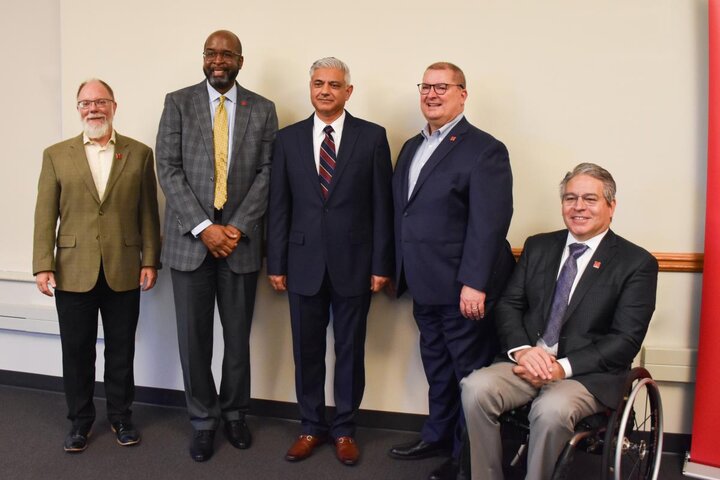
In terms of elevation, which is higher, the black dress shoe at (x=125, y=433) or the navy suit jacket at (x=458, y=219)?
the navy suit jacket at (x=458, y=219)

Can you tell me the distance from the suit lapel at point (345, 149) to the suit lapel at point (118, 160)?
102 cm

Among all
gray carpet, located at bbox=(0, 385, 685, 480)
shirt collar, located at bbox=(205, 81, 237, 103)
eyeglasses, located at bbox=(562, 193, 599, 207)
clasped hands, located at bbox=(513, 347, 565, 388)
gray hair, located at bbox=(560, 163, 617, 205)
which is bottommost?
gray carpet, located at bbox=(0, 385, 685, 480)

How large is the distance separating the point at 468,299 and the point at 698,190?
1.27m

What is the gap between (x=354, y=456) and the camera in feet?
9.25

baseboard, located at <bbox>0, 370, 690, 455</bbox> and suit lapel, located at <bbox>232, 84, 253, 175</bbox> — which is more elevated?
suit lapel, located at <bbox>232, 84, 253, 175</bbox>

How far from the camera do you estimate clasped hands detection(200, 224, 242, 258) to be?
9.06ft

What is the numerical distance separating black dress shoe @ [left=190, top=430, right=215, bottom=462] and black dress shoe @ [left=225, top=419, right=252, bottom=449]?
0.31 feet

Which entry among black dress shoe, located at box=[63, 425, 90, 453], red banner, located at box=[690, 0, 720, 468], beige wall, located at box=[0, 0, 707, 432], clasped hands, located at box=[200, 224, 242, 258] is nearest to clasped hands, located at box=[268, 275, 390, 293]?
clasped hands, located at box=[200, 224, 242, 258]

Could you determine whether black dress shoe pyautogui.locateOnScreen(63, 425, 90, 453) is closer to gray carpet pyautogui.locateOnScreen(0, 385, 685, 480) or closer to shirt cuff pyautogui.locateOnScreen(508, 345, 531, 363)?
gray carpet pyautogui.locateOnScreen(0, 385, 685, 480)

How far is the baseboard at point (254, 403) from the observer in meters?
3.22

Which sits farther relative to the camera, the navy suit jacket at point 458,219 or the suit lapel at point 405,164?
the suit lapel at point 405,164

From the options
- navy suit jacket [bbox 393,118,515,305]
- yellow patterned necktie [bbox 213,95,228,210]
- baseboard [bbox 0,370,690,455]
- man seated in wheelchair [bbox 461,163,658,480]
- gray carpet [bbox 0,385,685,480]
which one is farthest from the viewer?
baseboard [bbox 0,370,690,455]

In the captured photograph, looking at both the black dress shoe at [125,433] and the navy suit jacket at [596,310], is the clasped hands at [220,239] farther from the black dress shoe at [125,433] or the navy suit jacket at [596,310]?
the navy suit jacket at [596,310]

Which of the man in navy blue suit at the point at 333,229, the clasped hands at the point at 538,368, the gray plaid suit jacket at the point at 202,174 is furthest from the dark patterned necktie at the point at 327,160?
the clasped hands at the point at 538,368
